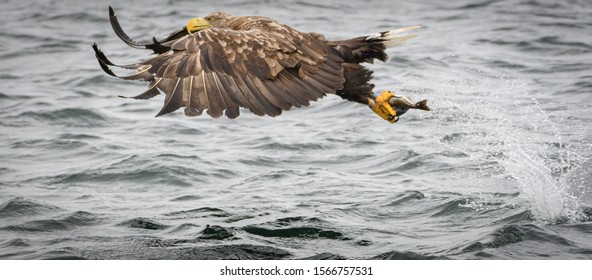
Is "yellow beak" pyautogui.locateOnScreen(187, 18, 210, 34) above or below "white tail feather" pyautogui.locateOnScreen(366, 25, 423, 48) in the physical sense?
above

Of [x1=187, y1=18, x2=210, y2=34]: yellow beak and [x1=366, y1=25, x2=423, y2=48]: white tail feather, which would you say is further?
[x1=187, y1=18, x2=210, y2=34]: yellow beak

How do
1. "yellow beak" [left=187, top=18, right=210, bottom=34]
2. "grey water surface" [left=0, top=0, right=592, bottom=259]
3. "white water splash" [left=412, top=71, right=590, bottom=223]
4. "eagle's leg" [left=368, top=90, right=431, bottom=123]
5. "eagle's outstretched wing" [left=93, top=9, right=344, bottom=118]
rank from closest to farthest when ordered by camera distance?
1. "eagle's outstretched wing" [left=93, top=9, right=344, bottom=118]
2. "grey water surface" [left=0, top=0, right=592, bottom=259]
3. "eagle's leg" [left=368, top=90, right=431, bottom=123]
4. "yellow beak" [left=187, top=18, right=210, bottom=34]
5. "white water splash" [left=412, top=71, right=590, bottom=223]

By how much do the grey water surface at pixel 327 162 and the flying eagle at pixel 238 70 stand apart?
125 centimetres

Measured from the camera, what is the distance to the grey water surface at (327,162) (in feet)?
24.6

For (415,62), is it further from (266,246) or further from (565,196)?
(266,246)

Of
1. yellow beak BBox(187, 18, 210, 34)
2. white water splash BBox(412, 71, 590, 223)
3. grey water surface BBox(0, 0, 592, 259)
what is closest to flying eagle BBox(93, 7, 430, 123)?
yellow beak BBox(187, 18, 210, 34)

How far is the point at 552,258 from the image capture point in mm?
6891

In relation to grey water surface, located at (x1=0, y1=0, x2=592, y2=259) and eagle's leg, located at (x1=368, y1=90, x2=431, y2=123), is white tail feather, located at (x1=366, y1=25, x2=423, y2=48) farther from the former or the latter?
grey water surface, located at (x1=0, y1=0, x2=592, y2=259)

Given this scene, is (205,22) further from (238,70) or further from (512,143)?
(512,143)

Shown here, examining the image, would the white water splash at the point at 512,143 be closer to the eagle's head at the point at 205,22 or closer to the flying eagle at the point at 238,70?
the flying eagle at the point at 238,70

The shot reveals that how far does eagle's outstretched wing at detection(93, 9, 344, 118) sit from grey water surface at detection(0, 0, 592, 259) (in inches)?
49.2

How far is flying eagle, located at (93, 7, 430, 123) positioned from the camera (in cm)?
655

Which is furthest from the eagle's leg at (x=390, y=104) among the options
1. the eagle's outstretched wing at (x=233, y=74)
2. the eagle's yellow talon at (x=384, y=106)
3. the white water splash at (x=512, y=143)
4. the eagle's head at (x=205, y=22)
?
the eagle's head at (x=205, y=22)

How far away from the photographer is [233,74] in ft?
22.1
